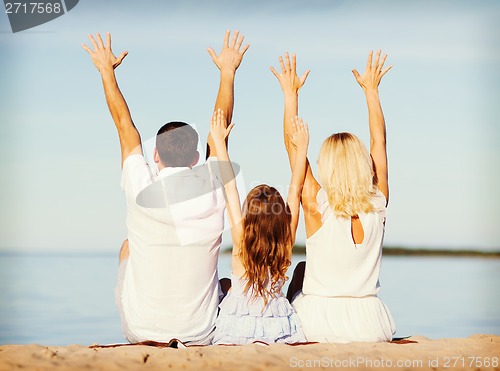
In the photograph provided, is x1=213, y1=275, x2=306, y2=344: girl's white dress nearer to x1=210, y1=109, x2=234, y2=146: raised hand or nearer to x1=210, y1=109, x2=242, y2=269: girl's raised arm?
x1=210, y1=109, x2=242, y2=269: girl's raised arm

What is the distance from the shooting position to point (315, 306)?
533 cm

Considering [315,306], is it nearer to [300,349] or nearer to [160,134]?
[300,349]

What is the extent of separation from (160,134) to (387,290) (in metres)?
8.04

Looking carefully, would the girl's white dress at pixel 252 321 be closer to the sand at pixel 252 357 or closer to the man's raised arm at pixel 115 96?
the sand at pixel 252 357

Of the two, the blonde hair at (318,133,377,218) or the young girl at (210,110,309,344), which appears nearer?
the young girl at (210,110,309,344)

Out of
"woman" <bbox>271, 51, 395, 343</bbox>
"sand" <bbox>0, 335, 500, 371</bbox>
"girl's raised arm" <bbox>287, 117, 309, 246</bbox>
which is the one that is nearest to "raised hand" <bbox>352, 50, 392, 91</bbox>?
"girl's raised arm" <bbox>287, 117, 309, 246</bbox>

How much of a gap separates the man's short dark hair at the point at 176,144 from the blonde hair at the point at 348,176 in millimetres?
875

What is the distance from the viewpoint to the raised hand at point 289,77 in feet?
20.0

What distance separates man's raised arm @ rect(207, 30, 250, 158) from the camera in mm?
5777

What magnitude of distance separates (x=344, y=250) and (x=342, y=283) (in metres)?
0.22

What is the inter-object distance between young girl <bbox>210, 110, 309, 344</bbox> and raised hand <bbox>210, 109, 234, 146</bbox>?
0.21 meters

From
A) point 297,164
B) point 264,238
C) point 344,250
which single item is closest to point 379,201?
point 344,250

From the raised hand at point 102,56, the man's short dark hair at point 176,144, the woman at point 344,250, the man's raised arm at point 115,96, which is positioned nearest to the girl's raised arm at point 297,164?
the woman at point 344,250

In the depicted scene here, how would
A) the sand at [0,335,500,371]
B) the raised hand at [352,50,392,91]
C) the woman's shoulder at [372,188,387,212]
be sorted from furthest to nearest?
the raised hand at [352,50,392,91]
the woman's shoulder at [372,188,387,212]
the sand at [0,335,500,371]
